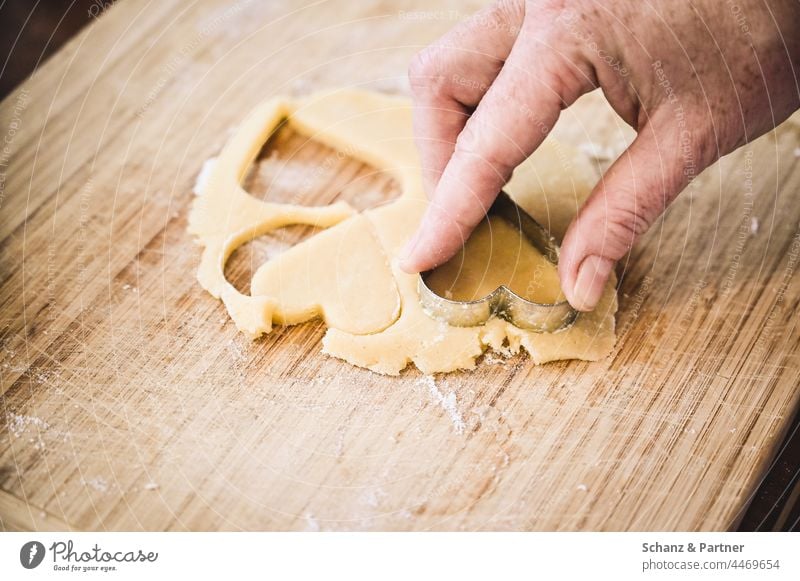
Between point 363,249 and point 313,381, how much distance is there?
0.82 feet

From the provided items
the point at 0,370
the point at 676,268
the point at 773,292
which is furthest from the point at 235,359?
the point at 773,292

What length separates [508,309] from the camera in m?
1.15

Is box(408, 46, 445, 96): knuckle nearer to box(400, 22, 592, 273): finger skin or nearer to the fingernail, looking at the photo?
box(400, 22, 592, 273): finger skin

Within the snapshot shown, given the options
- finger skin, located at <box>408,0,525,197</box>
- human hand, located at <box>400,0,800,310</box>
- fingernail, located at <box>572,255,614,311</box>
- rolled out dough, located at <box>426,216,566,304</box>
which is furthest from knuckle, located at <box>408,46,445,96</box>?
fingernail, located at <box>572,255,614,311</box>

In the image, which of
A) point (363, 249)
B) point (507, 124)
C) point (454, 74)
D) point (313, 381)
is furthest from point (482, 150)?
point (313, 381)

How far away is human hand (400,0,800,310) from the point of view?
3.39 feet

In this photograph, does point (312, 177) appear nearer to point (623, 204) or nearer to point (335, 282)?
point (335, 282)

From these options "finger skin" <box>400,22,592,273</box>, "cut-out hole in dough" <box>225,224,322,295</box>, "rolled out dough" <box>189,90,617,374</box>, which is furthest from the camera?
"cut-out hole in dough" <box>225,224,322,295</box>

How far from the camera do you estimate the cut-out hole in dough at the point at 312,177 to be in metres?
1.40

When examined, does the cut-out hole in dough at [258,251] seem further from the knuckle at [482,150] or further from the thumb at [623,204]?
the thumb at [623,204]

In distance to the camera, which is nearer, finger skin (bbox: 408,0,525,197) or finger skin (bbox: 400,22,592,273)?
finger skin (bbox: 400,22,592,273)

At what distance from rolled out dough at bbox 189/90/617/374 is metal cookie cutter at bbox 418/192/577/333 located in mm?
14

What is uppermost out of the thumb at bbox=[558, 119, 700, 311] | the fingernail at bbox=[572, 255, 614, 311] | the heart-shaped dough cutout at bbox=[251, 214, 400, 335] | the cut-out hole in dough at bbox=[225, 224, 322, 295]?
the cut-out hole in dough at bbox=[225, 224, 322, 295]
